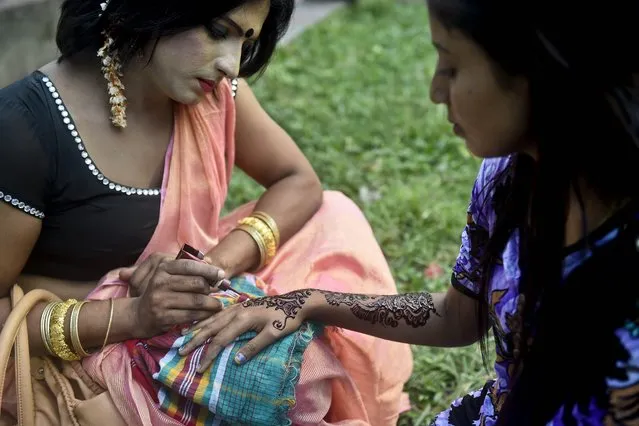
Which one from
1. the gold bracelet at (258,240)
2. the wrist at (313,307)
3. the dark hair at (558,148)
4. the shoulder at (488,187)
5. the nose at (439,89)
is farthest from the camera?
the gold bracelet at (258,240)

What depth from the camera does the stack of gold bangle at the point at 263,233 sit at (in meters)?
2.53

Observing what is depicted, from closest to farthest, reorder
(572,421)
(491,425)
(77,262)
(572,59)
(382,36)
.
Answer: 1. (572,59)
2. (572,421)
3. (491,425)
4. (77,262)
5. (382,36)

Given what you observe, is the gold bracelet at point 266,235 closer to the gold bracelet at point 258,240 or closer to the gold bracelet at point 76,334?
the gold bracelet at point 258,240

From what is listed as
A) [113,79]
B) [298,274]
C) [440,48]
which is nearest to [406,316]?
[298,274]

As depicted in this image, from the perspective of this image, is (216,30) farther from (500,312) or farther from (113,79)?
(500,312)

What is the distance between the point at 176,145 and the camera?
241 cm

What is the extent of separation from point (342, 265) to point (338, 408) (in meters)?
0.44

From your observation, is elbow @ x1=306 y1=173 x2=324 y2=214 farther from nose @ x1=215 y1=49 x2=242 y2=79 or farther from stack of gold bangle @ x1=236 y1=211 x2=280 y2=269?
nose @ x1=215 y1=49 x2=242 y2=79

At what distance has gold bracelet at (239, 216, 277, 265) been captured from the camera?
2539mm

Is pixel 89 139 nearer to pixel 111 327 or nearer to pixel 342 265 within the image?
pixel 111 327

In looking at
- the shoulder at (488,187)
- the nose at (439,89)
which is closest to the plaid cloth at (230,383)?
the shoulder at (488,187)

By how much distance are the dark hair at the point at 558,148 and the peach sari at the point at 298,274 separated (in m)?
0.65

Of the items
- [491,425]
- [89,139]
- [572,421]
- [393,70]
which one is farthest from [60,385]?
[393,70]

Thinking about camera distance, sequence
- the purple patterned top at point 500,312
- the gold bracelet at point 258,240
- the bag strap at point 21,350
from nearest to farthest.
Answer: the purple patterned top at point 500,312 < the bag strap at point 21,350 < the gold bracelet at point 258,240
